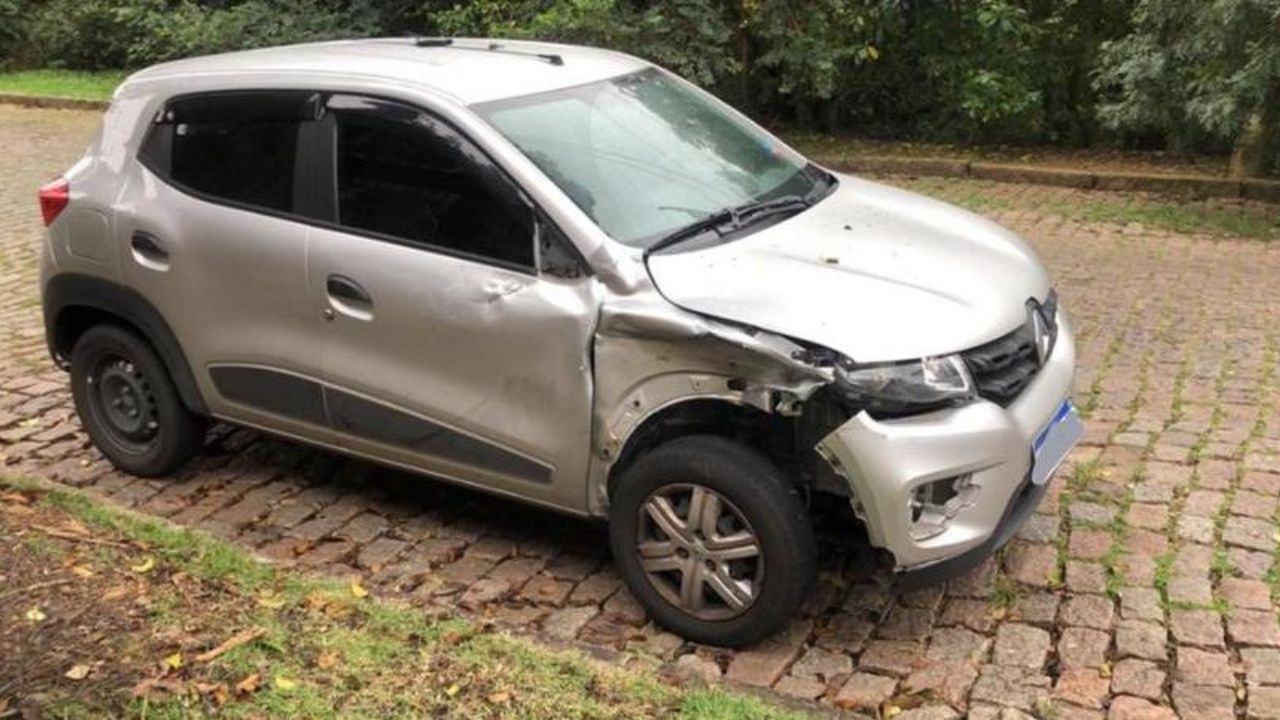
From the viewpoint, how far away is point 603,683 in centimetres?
350

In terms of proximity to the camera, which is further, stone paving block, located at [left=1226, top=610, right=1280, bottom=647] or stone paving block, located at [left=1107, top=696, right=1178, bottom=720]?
stone paving block, located at [left=1226, top=610, right=1280, bottom=647]

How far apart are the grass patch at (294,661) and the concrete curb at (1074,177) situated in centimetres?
825

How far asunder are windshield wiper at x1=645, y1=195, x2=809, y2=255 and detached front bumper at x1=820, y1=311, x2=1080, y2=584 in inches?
37.0

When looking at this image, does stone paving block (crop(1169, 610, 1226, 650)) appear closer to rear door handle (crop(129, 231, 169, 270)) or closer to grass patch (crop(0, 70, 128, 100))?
rear door handle (crop(129, 231, 169, 270))

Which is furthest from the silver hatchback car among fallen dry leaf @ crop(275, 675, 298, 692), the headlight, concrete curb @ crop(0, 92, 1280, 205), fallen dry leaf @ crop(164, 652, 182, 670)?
concrete curb @ crop(0, 92, 1280, 205)

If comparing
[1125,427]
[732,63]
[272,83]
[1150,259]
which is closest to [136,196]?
[272,83]

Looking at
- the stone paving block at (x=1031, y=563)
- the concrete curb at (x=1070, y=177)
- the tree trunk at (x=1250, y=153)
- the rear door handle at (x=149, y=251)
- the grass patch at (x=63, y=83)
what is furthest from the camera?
the grass patch at (x=63, y=83)

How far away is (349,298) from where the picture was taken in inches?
170

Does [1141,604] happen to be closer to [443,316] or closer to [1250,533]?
[1250,533]

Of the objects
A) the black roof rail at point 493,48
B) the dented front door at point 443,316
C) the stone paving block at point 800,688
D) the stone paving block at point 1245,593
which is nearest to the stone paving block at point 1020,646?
the stone paving block at point 800,688

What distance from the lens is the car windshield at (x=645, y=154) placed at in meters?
4.08

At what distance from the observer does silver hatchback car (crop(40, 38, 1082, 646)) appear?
3555mm

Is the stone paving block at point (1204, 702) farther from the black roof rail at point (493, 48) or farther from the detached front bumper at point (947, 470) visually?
the black roof rail at point (493, 48)

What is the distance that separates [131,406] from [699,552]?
2.83m
